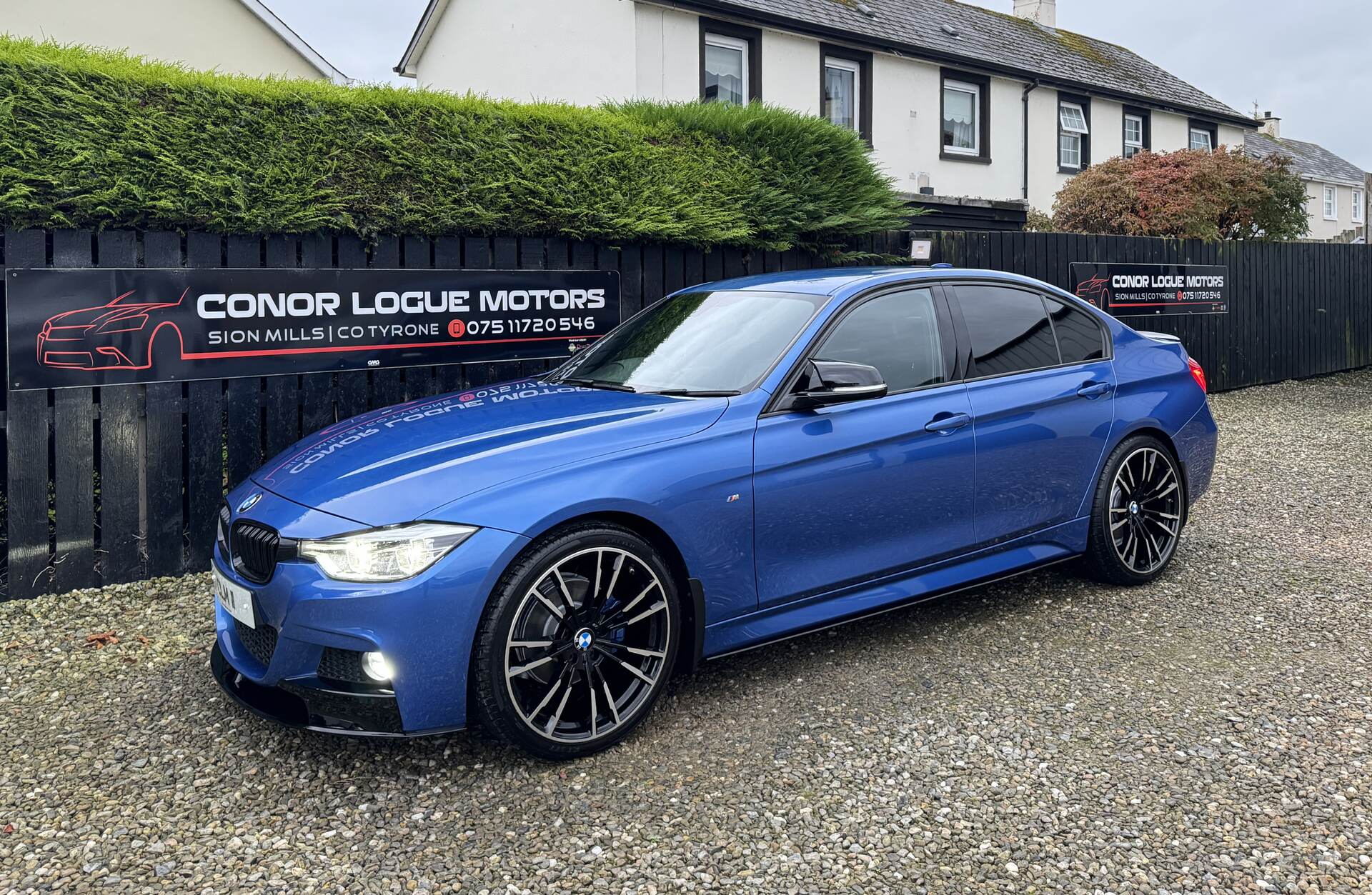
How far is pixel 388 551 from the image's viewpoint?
3352mm

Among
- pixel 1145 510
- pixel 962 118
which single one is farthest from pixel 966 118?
pixel 1145 510

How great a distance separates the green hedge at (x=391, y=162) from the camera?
5.47 m

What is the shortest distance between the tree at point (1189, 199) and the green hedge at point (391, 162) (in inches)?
296

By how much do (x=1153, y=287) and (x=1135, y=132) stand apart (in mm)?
13677

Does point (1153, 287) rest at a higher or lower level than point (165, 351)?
higher

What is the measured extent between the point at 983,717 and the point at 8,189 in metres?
5.26

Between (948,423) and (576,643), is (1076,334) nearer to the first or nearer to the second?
(948,423)

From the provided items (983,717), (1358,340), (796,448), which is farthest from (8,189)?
(1358,340)

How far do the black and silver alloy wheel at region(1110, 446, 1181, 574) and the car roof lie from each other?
3.43 feet

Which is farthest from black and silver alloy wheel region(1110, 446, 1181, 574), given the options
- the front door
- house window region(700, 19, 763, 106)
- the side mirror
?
house window region(700, 19, 763, 106)

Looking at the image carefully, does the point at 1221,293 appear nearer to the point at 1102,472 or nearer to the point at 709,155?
the point at 709,155

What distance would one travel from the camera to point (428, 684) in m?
3.34

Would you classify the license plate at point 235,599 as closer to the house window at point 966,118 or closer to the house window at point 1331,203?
the house window at point 966,118

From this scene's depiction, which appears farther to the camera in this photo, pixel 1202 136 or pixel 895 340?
pixel 1202 136
